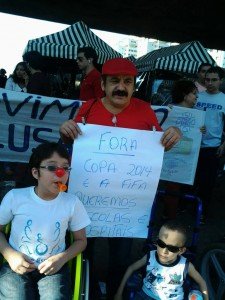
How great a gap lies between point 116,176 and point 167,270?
67 centimetres

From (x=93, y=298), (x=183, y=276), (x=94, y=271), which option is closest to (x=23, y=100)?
(x=94, y=271)

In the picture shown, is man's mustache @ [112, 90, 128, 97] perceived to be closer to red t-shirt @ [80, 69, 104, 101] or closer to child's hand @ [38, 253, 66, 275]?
child's hand @ [38, 253, 66, 275]

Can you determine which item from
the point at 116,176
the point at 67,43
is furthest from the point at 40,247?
the point at 67,43

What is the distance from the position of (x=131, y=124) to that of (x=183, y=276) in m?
0.99

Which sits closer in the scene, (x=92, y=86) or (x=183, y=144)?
(x=183, y=144)

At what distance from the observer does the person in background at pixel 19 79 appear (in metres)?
5.89

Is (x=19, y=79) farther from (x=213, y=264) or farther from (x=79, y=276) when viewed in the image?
(x=79, y=276)

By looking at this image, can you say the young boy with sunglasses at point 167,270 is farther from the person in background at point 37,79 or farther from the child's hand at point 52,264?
the person in background at point 37,79

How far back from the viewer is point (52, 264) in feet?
7.16

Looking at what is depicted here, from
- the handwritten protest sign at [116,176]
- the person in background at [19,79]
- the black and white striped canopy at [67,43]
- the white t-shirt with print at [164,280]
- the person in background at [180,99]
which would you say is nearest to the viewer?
the white t-shirt with print at [164,280]

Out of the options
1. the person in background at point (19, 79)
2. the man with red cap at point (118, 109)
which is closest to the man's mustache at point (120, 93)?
the man with red cap at point (118, 109)

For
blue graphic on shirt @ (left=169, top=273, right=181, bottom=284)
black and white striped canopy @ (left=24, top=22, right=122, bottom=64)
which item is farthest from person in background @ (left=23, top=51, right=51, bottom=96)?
black and white striped canopy @ (left=24, top=22, right=122, bottom=64)

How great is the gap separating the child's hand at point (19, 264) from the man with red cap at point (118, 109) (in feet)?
2.52

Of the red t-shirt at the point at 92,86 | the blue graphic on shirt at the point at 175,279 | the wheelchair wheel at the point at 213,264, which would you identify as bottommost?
the wheelchair wheel at the point at 213,264
